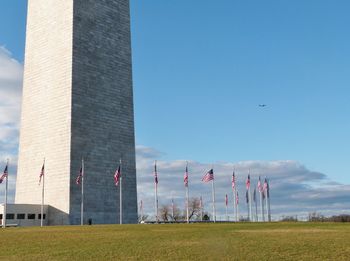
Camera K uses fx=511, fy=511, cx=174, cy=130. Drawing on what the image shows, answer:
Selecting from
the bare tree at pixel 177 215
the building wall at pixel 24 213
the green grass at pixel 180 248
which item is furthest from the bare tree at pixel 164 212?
the green grass at pixel 180 248

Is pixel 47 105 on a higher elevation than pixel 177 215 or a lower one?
higher

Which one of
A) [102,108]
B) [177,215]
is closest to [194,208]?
[177,215]

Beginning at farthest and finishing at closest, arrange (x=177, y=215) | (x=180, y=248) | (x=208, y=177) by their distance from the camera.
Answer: (x=177, y=215)
(x=208, y=177)
(x=180, y=248)

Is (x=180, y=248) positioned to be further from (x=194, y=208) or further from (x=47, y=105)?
(x=194, y=208)

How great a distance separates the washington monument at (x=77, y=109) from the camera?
79.8 metres

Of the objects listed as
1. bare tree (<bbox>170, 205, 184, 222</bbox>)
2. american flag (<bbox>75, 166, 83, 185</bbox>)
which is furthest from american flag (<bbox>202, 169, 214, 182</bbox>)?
bare tree (<bbox>170, 205, 184, 222</bbox>)

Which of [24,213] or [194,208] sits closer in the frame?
[24,213]

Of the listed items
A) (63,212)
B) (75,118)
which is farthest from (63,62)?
(63,212)

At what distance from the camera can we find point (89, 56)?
8500 centimetres

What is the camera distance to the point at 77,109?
8106 cm

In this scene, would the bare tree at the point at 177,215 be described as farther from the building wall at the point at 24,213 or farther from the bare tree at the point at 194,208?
the building wall at the point at 24,213

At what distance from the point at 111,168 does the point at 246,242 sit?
5471 centimetres

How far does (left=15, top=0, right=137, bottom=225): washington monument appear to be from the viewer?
79.8m

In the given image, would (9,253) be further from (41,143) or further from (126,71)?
(126,71)
